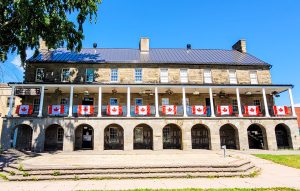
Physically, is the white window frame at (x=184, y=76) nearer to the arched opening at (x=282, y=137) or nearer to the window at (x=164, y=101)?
the window at (x=164, y=101)

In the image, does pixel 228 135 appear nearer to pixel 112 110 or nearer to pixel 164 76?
pixel 164 76

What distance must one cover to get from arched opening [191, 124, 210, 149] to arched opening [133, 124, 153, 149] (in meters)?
4.73

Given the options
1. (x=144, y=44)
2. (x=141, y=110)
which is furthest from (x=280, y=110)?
(x=144, y=44)

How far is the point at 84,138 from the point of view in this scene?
23.2 meters

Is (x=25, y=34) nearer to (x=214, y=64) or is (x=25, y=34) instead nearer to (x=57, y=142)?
(x=57, y=142)

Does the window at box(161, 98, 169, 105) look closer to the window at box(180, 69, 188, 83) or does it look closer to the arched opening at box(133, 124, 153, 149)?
the window at box(180, 69, 188, 83)

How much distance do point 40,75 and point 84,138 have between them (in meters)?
8.66

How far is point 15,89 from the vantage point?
22.9 m

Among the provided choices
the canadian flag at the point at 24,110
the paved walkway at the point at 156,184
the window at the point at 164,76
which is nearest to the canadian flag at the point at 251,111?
the window at the point at 164,76

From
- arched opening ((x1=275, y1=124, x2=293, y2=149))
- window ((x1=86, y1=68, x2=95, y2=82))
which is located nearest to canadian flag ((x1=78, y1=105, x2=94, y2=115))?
window ((x1=86, y1=68, x2=95, y2=82))

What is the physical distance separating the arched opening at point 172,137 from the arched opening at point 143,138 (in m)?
1.63

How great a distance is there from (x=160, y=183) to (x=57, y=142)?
16724 millimetres

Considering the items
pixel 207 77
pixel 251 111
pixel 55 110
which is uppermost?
pixel 207 77

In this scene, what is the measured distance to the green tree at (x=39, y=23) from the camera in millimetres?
15430
